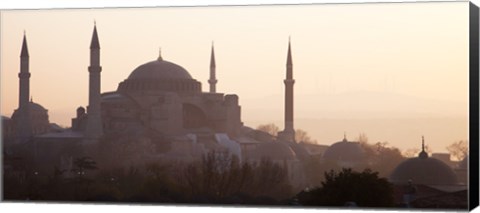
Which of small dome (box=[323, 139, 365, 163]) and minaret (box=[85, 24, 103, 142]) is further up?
minaret (box=[85, 24, 103, 142])

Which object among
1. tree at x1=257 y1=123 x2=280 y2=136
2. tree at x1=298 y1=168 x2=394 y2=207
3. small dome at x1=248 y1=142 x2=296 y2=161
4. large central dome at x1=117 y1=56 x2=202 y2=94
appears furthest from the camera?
small dome at x1=248 y1=142 x2=296 y2=161

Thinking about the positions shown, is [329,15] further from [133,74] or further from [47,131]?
[47,131]

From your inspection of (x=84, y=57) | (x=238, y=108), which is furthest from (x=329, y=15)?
(x=84, y=57)

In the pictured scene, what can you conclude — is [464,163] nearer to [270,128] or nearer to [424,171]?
[424,171]

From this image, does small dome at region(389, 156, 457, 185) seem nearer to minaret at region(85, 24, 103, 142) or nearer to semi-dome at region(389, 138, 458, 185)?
semi-dome at region(389, 138, 458, 185)

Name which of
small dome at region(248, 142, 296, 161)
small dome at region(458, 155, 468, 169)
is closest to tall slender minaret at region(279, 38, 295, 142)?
small dome at region(248, 142, 296, 161)

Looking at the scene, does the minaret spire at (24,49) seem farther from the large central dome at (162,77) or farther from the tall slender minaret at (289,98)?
the tall slender minaret at (289,98)

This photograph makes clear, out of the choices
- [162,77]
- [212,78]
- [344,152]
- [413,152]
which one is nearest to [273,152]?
[344,152]
